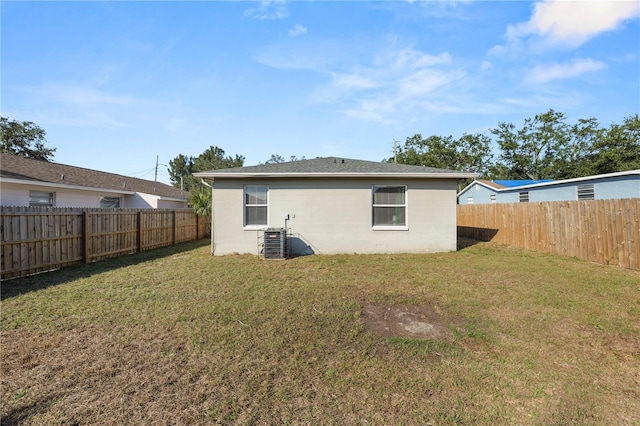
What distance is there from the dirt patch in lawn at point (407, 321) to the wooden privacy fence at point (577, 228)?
628 centimetres

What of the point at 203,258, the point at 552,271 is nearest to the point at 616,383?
the point at 552,271

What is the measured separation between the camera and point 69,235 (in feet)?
25.5

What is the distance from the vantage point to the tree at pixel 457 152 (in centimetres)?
3328

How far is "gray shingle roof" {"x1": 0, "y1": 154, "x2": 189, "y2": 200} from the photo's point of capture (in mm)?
11555

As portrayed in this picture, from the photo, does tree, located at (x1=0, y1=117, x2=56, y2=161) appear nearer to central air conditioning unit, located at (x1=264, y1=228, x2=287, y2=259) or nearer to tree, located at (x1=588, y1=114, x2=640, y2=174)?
central air conditioning unit, located at (x1=264, y1=228, x2=287, y2=259)

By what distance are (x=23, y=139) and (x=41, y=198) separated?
20.6m

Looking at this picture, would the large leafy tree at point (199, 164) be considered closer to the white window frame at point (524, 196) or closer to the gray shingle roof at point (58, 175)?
the gray shingle roof at point (58, 175)

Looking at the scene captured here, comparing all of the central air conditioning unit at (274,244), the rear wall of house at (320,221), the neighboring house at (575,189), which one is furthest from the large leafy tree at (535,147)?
the central air conditioning unit at (274,244)

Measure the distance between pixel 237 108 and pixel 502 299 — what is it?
1126 centimetres

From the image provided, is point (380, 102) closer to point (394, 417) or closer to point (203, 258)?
point (203, 258)

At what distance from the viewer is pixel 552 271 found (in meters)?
6.90

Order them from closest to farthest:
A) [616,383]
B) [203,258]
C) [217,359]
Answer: [616,383] → [217,359] → [203,258]

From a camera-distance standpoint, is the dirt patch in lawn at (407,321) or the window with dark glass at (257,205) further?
the window with dark glass at (257,205)

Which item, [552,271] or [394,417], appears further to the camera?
[552,271]
